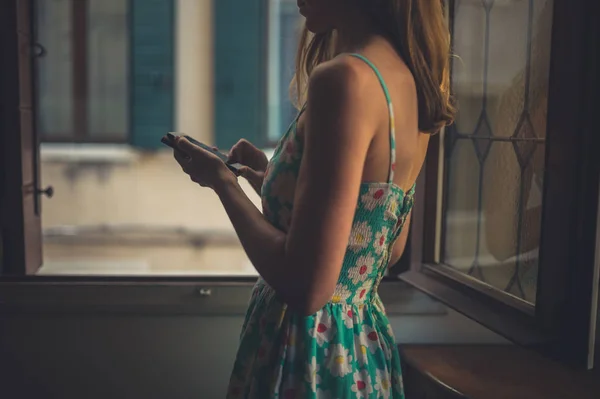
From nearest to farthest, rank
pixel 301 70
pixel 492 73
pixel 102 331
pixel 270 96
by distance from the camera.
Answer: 1. pixel 301 70
2. pixel 492 73
3. pixel 102 331
4. pixel 270 96

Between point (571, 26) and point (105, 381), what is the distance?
4.13 feet

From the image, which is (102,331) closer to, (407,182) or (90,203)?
(407,182)

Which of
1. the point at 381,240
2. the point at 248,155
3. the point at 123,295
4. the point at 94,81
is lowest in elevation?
the point at 123,295

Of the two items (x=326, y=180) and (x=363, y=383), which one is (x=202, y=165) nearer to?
(x=326, y=180)

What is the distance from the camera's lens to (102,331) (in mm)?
1586

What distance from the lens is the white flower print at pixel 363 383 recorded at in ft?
3.01

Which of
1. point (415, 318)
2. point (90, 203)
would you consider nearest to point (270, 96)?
point (90, 203)

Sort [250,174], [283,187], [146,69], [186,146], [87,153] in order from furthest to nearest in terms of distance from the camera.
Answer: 1. [87,153]
2. [146,69]
3. [250,174]
4. [186,146]
5. [283,187]

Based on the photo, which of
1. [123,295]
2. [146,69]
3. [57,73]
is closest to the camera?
[123,295]

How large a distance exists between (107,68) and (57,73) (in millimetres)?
325

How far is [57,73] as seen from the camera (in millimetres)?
4367

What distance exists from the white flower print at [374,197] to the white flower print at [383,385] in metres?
0.25

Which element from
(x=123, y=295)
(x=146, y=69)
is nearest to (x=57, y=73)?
(x=146, y=69)

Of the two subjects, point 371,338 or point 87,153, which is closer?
point 371,338
